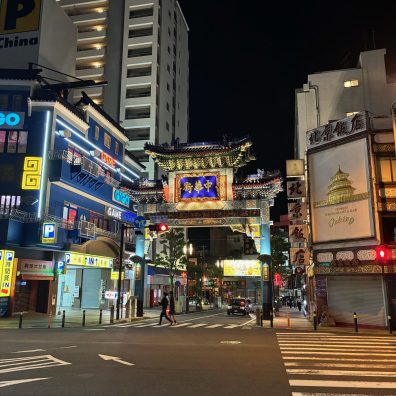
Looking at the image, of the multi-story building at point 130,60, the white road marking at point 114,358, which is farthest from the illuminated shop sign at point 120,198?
the white road marking at point 114,358

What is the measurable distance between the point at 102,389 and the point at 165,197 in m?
24.7

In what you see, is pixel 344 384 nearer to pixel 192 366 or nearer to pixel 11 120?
pixel 192 366

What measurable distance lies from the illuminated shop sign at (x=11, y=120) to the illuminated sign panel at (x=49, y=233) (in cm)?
884

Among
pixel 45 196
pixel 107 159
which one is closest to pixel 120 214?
pixel 107 159

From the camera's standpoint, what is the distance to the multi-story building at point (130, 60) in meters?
68.4

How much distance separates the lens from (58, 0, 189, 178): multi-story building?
68.4 m

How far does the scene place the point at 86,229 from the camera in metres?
36.0

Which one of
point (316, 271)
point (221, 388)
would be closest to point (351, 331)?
point (316, 271)

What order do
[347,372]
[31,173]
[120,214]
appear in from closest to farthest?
[347,372] < [31,173] < [120,214]

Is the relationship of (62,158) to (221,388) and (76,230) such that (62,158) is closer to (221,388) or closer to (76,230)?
(76,230)

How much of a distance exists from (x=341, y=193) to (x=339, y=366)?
1647cm

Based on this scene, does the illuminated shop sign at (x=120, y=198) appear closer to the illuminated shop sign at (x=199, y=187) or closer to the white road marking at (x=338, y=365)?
the illuminated shop sign at (x=199, y=187)

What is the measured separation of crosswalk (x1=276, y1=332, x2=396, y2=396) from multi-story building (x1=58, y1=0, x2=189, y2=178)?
175 ft

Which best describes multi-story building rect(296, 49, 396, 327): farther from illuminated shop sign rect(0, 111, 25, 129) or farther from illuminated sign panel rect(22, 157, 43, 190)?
illuminated shop sign rect(0, 111, 25, 129)
